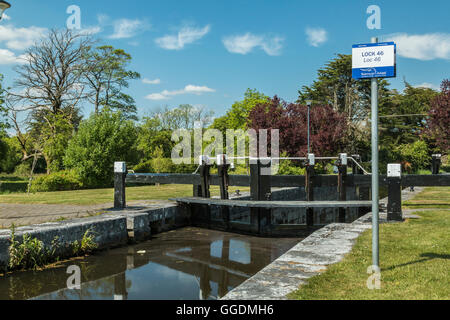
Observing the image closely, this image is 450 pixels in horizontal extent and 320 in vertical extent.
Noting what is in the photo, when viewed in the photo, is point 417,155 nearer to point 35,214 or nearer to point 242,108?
point 242,108

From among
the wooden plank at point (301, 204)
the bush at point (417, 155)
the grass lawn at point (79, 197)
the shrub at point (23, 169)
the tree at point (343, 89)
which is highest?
the tree at point (343, 89)

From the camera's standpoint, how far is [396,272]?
3.81m

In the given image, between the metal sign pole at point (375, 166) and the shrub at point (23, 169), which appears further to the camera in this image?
the shrub at point (23, 169)

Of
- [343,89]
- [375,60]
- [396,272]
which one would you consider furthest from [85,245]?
[343,89]

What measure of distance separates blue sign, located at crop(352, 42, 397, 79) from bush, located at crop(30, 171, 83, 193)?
17289mm

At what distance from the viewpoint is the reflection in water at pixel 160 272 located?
4949 millimetres

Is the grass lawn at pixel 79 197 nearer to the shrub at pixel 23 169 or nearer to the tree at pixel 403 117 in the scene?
the shrub at pixel 23 169

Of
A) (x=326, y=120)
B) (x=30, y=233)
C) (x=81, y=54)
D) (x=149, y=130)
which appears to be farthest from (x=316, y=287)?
(x=149, y=130)

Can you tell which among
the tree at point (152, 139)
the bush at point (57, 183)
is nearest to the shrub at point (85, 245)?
the bush at point (57, 183)

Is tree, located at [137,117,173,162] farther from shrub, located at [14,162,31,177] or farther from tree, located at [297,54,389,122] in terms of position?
tree, located at [297,54,389,122]

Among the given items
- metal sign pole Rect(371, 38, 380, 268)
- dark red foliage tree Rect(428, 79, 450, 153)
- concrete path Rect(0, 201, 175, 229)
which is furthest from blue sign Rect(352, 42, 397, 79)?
dark red foliage tree Rect(428, 79, 450, 153)

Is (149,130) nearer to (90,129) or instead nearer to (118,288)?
(90,129)

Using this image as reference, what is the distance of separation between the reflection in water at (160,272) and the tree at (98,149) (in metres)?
12.8

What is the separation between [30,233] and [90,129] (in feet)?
52.1
